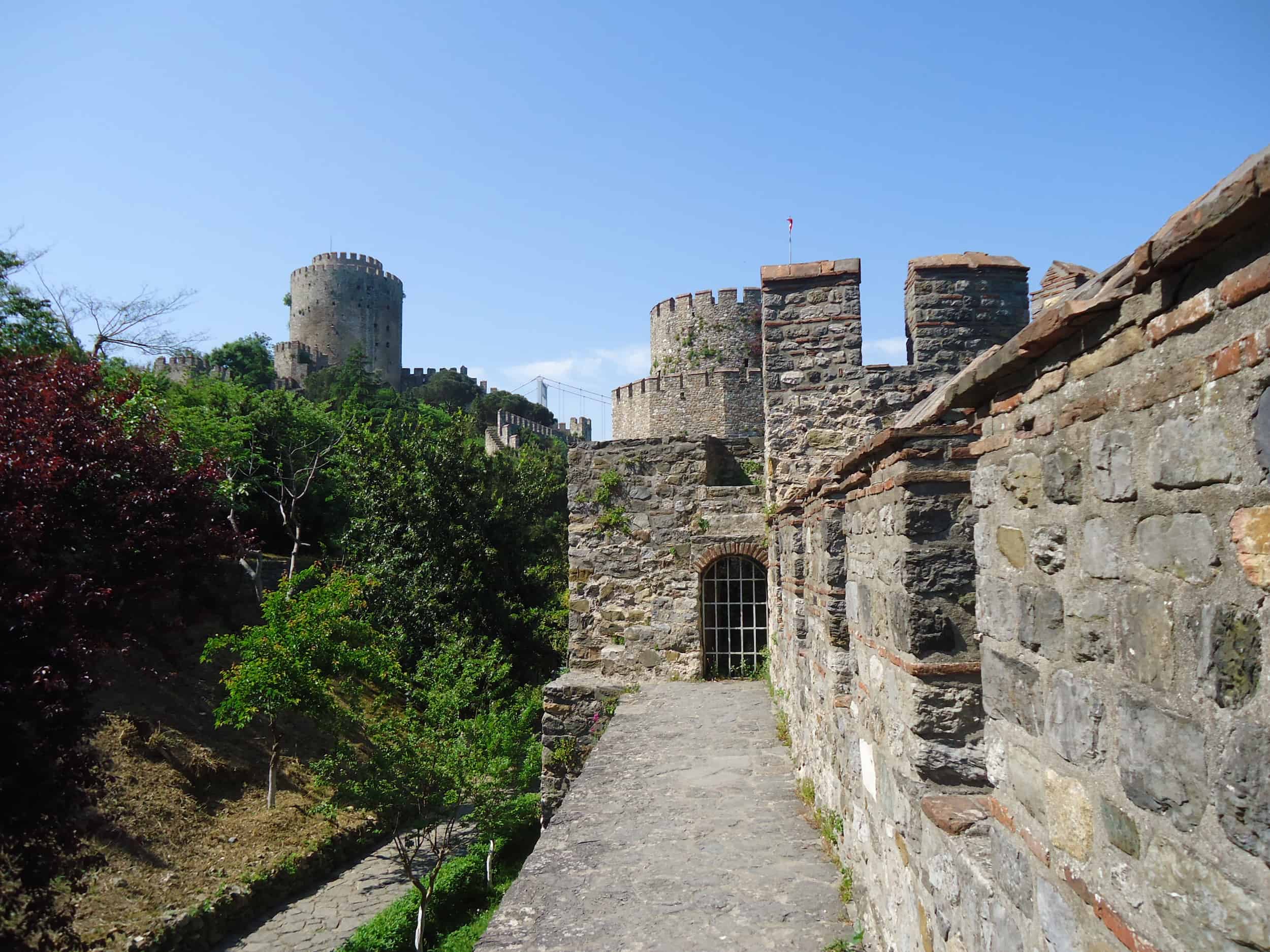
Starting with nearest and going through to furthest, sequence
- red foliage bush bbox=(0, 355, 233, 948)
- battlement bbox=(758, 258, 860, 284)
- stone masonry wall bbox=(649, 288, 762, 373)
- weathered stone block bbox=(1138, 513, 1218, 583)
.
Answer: weathered stone block bbox=(1138, 513, 1218, 583), red foliage bush bbox=(0, 355, 233, 948), battlement bbox=(758, 258, 860, 284), stone masonry wall bbox=(649, 288, 762, 373)

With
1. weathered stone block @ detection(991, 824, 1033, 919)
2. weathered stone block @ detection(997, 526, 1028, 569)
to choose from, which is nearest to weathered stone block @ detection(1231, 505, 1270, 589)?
weathered stone block @ detection(997, 526, 1028, 569)

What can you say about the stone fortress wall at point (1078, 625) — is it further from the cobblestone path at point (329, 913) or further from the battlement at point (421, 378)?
the battlement at point (421, 378)

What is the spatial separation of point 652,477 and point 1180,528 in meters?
9.33

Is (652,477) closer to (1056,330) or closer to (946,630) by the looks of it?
(946,630)

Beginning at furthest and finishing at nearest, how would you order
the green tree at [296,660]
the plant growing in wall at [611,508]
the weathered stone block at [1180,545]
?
the green tree at [296,660] < the plant growing in wall at [611,508] < the weathered stone block at [1180,545]

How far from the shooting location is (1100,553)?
148 cm

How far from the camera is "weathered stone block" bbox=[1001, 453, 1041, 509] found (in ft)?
5.75

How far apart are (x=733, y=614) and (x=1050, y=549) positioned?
350 inches

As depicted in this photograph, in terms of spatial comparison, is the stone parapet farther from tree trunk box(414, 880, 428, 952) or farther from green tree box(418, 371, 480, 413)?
green tree box(418, 371, 480, 413)

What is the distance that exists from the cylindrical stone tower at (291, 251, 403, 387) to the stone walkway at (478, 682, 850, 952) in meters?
44.9

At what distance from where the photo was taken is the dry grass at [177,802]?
964cm

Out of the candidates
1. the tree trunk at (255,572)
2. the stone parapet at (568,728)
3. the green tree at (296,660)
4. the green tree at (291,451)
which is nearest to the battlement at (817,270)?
the stone parapet at (568,728)

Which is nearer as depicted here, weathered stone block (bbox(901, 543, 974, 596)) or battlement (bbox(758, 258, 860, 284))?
weathered stone block (bbox(901, 543, 974, 596))

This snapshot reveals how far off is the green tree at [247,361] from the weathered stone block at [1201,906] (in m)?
38.2
